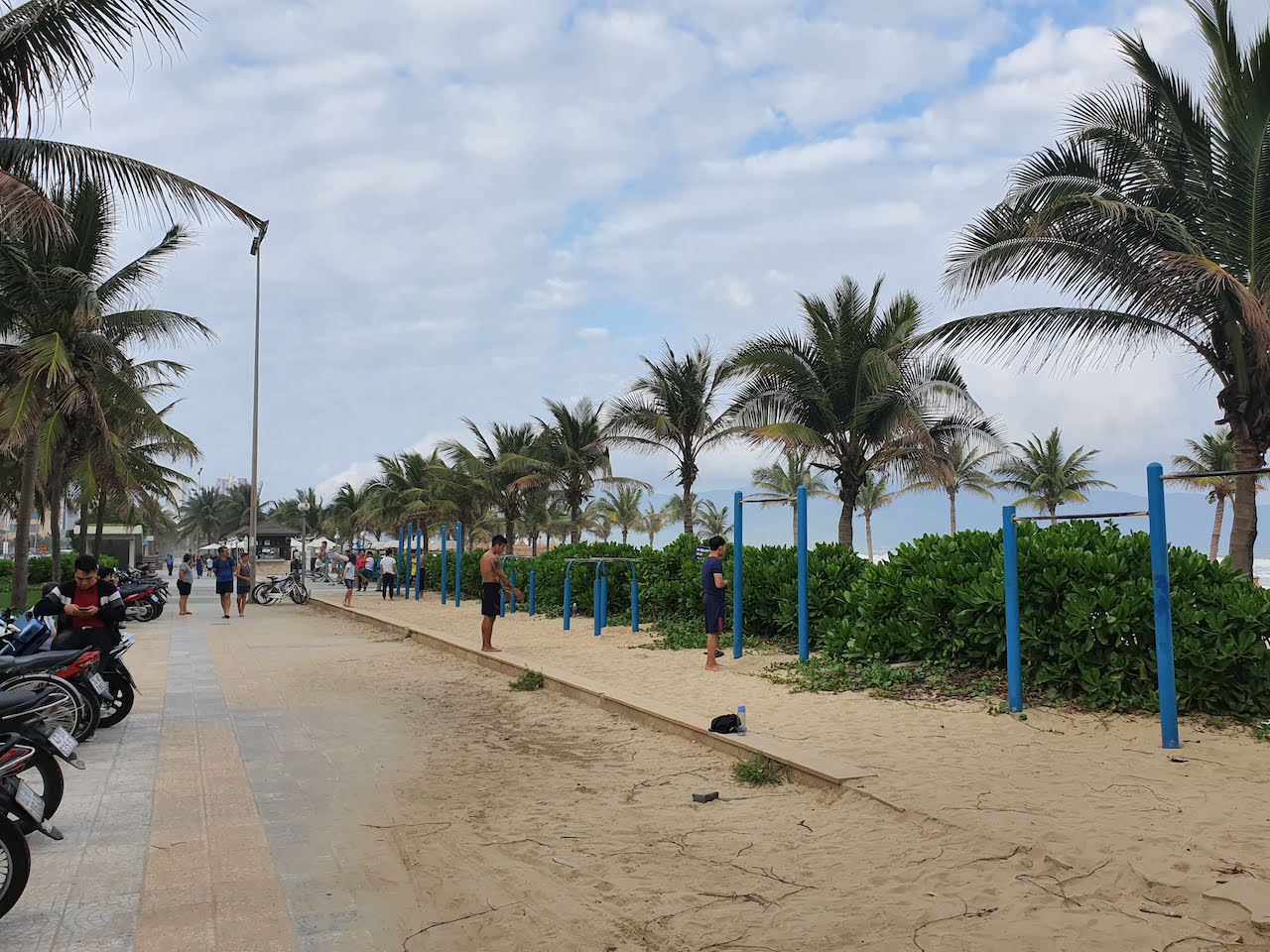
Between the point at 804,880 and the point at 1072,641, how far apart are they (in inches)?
177

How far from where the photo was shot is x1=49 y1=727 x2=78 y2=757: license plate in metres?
5.36

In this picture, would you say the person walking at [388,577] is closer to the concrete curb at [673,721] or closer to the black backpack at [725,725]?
the concrete curb at [673,721]

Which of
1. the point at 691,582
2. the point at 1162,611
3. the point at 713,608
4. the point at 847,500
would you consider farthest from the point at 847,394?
the point at 1162,611

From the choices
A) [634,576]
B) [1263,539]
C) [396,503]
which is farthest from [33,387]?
[396,503]

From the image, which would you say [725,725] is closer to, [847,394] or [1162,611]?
[1162,611]

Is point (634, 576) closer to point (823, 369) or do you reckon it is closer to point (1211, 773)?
point (823, 369)

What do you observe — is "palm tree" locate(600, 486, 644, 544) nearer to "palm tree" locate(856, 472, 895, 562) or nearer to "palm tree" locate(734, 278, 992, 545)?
"palm tree" locate(856, 472, 895, 562)

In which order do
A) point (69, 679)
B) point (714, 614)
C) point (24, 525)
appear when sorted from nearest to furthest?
point (69, 679), point (714, 614), point (24, 525)

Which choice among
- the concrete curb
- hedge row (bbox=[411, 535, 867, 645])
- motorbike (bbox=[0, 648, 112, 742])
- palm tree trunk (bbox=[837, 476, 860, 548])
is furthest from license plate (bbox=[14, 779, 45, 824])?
palm tree trunk (bbox=[837, 476, 860, 548])

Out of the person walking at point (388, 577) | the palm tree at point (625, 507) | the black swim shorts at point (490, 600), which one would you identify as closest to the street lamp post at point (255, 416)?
the person walking at point (388, 577)

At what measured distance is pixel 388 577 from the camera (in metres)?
30.9

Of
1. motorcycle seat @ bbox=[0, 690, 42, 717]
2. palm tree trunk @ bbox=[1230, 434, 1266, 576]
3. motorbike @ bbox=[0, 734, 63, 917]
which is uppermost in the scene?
palm tree trunk @ bbox=[1230, 434, 1266, 576]

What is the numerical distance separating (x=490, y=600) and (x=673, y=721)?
20.8 feet

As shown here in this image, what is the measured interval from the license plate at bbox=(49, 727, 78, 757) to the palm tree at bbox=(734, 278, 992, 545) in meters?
16.5
